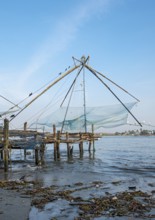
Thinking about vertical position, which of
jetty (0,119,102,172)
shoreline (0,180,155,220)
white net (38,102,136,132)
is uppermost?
white net (38,102,136,132)

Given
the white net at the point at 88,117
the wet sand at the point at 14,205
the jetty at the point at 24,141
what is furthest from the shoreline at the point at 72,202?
the white net at the point at 88,117

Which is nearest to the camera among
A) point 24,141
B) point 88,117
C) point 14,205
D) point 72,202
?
point 14,205

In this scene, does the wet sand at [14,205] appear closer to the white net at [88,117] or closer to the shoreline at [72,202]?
the shoreline at [72,202]

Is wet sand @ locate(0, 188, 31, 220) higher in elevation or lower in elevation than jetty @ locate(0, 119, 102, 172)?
lower

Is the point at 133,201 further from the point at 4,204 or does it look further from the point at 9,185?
the point at 9,185

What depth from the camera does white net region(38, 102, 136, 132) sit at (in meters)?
20.1

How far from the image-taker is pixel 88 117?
23406 millimetres

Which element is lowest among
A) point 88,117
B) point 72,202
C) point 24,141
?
point 72,202

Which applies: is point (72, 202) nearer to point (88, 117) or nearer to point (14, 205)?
point (14, 205)

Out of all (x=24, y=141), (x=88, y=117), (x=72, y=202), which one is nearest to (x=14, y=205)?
(x=72, y=202)

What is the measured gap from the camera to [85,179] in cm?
1532

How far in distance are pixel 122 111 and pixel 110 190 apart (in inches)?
326

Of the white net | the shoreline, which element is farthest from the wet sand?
the white net

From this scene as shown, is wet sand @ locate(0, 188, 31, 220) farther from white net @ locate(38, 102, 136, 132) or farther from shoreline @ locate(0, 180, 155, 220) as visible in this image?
white net @ locate(38, 102, 136, 132)
